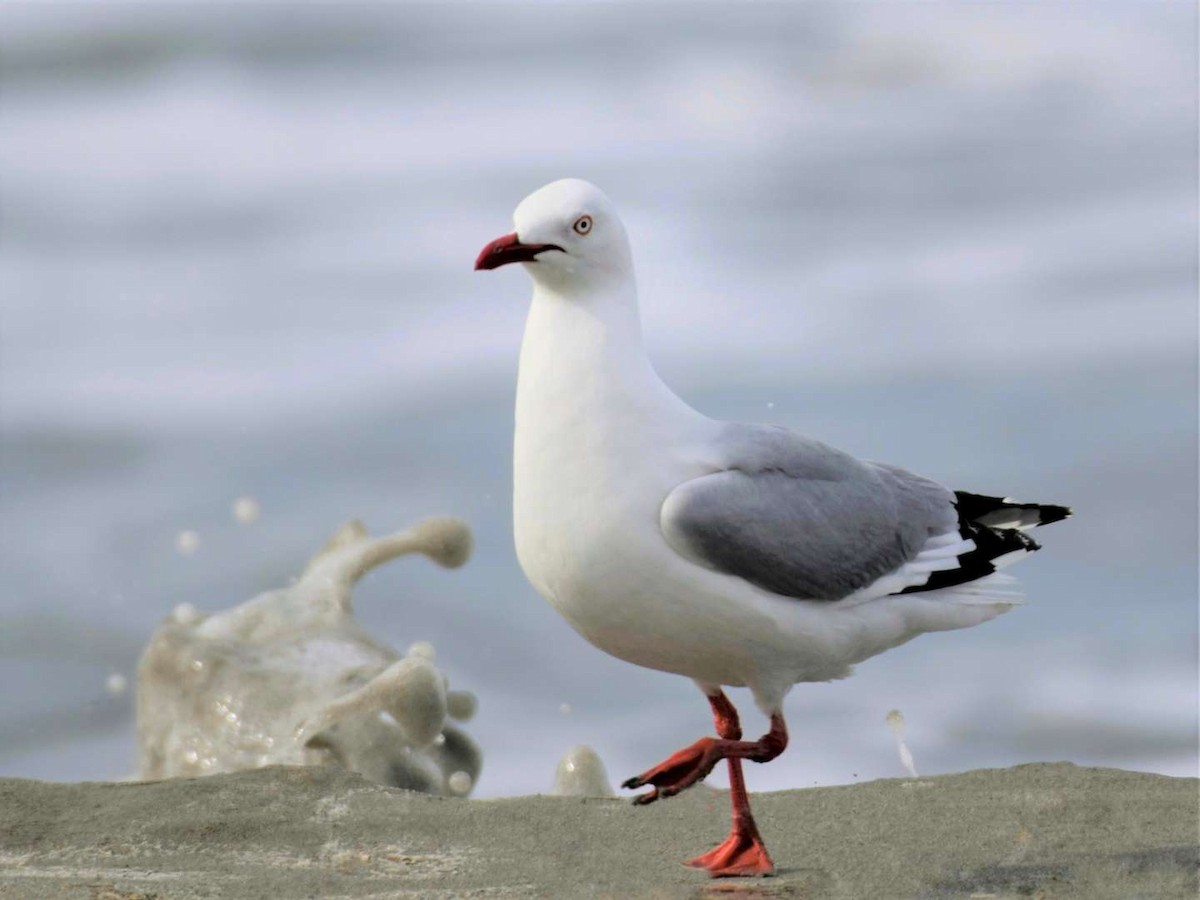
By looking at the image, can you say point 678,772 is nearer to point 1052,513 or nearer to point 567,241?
point 567,241

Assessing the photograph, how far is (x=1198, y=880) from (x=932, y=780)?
4.69 ft

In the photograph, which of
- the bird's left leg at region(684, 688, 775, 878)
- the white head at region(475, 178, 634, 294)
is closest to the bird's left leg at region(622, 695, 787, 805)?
the bird's left leg at region(684, 688, 775, 878)

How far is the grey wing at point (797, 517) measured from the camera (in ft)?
18.6

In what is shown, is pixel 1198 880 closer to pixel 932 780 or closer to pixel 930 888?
pixel 930 888

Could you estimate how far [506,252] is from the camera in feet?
18.5

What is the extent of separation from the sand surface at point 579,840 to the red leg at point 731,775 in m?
0.12

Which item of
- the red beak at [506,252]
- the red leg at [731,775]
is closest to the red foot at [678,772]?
the red leg at [731,775]

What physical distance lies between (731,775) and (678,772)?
53cm

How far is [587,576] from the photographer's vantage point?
5609 millimetres

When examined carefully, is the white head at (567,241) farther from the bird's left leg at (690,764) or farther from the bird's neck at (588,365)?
the bird's left leg at (690,764)

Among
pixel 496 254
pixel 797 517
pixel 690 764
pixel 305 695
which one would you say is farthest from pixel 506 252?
pixel 305 695

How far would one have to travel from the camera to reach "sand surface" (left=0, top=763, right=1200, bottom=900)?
593cm

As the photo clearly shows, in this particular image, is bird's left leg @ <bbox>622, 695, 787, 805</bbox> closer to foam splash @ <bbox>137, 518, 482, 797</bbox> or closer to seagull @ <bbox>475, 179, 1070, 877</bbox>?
seagull @ <bbox>475, 179, 1070, 877</bbox>

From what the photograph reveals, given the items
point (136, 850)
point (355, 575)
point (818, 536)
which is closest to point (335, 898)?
point (136, 850)
